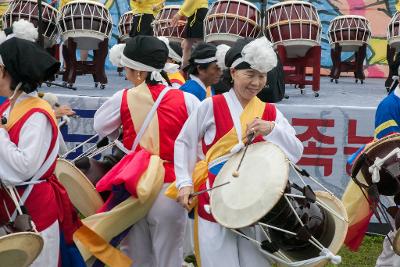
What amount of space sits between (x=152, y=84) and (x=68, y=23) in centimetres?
495

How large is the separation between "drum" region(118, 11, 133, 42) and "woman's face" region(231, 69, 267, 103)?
8366mm

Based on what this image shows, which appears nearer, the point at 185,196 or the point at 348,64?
the point at 185,196

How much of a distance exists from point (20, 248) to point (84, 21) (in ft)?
20.3

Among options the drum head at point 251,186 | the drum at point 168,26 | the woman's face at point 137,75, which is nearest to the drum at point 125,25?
the drum at point 168,26

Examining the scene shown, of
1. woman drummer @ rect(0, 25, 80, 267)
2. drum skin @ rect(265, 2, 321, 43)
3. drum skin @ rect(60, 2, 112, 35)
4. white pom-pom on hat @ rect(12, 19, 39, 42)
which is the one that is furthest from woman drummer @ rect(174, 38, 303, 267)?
drum skin @ rect(60, 2, 112, 35)

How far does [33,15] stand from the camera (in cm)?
884

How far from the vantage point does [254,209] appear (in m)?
3.03

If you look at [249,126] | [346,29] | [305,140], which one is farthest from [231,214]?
[346,29]

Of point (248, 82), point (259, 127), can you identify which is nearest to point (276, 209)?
point (259, 127)

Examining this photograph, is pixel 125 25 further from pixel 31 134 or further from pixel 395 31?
pixel 31 134

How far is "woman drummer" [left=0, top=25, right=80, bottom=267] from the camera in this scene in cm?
315

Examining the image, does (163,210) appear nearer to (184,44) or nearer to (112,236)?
(112,236)

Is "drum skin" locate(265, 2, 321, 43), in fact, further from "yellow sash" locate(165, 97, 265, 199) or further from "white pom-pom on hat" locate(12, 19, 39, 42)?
"yellow sash" locate(165, 97, 265, 199)

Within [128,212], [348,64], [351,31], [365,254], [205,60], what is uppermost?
[205,60]
